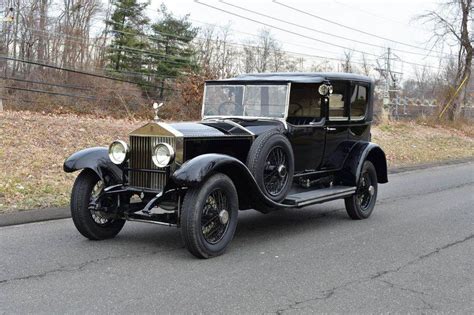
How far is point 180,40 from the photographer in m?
28.5

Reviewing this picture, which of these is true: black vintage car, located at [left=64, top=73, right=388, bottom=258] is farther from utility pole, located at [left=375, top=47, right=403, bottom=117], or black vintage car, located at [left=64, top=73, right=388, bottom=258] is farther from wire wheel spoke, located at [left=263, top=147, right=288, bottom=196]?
utility pole, located at [left=375, top=47, right=403, bottom=117]

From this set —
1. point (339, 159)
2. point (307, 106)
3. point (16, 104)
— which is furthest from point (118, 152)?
point (16, 104)

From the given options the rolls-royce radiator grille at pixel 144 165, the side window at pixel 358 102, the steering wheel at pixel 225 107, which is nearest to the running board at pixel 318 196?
the side window at pixel 358 102

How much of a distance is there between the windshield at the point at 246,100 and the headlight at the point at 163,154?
1.84 metres

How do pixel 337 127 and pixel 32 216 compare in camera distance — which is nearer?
pixel 32 216

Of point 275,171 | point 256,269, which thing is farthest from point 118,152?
point 256,269

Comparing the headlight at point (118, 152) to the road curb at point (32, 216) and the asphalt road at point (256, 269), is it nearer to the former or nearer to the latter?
the asphalt road at point (256, 269)

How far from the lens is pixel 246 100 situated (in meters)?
7.38

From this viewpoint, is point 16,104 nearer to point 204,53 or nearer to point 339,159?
point 204,53

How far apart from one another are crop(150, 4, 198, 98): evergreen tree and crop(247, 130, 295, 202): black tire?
20352 mm

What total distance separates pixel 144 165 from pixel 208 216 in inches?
39.1

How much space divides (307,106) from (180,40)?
22.0 meters

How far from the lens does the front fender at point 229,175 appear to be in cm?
536

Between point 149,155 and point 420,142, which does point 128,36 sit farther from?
point 149,155
